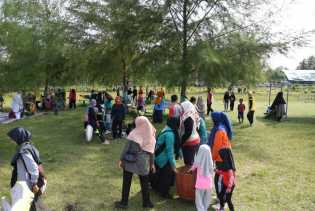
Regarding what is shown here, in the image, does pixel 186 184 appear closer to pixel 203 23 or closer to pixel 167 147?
pixel 167 147

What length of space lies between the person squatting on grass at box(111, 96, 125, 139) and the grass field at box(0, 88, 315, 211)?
77 centimetres

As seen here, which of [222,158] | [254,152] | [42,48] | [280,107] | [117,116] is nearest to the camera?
[222,158]

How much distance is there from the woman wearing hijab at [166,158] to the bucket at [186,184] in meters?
0.20

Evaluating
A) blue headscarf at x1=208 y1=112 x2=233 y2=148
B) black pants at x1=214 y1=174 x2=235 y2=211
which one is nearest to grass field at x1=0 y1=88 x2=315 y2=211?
black pants at x1=214 y1=174 x2=235 y2=211

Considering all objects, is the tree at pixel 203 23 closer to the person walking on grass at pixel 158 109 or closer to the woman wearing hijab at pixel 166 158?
the person walking on grass at pixel 158 109

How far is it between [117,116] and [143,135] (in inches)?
279

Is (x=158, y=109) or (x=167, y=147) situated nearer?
(x=167, y=147)

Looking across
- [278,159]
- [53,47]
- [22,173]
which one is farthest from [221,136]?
[53,47]

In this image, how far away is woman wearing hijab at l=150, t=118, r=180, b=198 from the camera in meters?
7.02

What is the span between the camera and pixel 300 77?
22734 mm

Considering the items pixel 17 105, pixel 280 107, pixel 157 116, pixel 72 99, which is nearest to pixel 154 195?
pixel 157 116

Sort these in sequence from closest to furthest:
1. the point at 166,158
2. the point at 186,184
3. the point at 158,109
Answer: the point at 186,184, the point at 166,158, the point at 158,109

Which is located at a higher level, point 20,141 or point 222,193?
point 20,141

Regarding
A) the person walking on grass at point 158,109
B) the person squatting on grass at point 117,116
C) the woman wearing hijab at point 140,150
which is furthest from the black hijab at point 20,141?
Result: the person walking on grass at point 158,109
